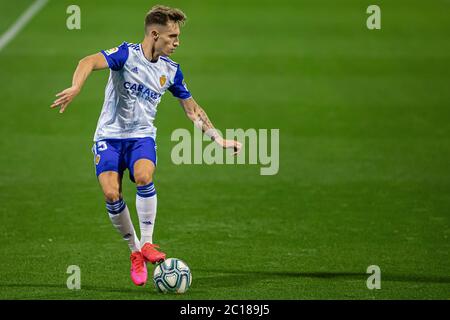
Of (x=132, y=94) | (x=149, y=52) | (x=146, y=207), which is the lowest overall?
(x=146, y=207)

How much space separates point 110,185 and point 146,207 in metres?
0.39

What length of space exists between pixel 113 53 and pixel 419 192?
18.0 feet

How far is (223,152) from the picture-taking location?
1667 cm

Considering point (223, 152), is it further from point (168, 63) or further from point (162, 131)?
point (168, 63)

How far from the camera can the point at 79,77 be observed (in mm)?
9031

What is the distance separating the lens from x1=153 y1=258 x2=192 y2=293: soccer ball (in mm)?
9266

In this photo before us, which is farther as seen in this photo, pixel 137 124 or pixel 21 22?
pixel 21 22

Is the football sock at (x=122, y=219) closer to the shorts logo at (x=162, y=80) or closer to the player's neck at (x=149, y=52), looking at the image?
the shorts logo at (x=162, y=80)

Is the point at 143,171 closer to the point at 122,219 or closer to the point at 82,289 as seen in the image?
the point at 122,219

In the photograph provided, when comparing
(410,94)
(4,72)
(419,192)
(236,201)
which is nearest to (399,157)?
(419,192)

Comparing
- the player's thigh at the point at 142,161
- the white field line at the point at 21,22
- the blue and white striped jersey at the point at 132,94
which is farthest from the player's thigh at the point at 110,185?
the white field line at the point at 21,22
